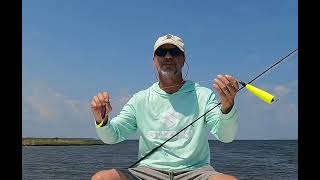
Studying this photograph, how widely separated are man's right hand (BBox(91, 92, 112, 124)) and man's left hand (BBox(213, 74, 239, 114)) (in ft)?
3.92

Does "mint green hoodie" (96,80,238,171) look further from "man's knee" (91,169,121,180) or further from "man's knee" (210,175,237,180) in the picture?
"man's knee" (91,169,121,180)

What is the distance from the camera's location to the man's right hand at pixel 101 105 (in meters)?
4.63

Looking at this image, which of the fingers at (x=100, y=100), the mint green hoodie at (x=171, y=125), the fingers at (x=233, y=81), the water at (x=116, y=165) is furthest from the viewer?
the water at (x=116, y=165)

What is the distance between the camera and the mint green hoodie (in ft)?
15.9

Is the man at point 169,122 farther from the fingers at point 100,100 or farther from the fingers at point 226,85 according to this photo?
the fingers at point 226,85

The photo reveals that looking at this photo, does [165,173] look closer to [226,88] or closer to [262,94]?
[226,88]

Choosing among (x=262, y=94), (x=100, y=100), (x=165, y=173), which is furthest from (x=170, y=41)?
(x=165, y=173)

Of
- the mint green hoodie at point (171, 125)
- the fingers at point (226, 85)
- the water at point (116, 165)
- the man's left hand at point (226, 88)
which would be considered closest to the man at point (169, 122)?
the mint green hoodie at point (171, 125)

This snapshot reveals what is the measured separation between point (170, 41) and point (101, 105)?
Result: 1145 mm

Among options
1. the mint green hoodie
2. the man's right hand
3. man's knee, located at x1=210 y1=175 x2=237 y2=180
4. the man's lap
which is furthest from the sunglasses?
man's knee, located at x1=210 y1=175 x2=237 y2=180

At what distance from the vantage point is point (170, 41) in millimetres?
5117

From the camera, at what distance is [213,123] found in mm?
4832

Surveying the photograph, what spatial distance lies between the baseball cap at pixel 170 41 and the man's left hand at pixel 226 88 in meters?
1.10
